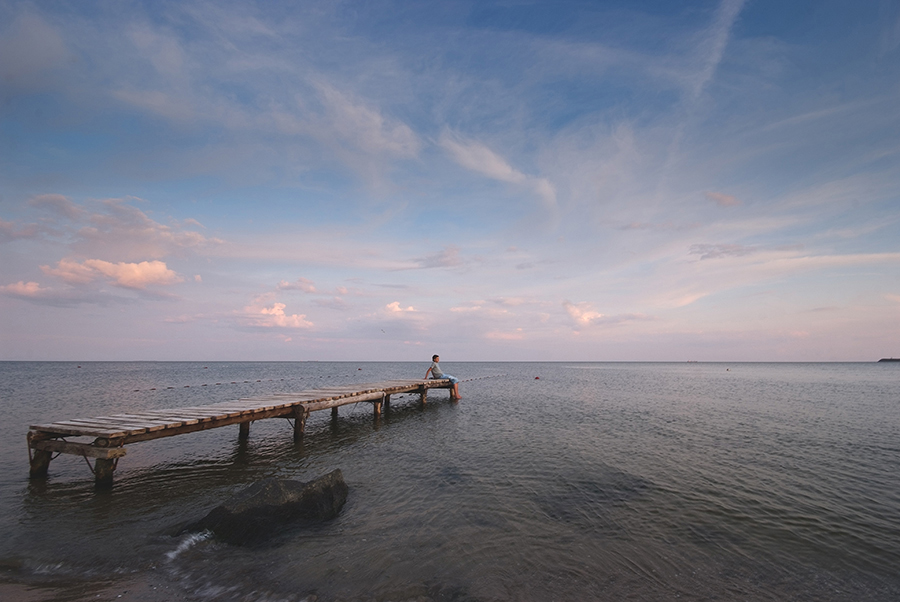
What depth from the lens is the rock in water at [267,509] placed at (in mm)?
8773

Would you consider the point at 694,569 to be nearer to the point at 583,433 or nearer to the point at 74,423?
the point at 583,433

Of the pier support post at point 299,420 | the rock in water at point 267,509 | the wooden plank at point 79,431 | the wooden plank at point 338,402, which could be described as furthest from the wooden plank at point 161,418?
the wooden plank at point 338,402

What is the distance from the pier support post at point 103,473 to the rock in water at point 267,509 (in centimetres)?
505

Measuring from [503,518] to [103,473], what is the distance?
1171cm

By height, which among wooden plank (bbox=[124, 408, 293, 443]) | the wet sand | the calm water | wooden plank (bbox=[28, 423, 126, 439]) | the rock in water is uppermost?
wooden plank (bbox=[28, 423, 126, 439])

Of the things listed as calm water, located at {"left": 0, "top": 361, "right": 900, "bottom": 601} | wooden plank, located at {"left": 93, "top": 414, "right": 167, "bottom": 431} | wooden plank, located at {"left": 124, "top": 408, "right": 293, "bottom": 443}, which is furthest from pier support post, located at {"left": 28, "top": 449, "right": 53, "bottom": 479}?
wooden plank, located at {"left": 124, "top": 408, "right": 293, "bottom": 443}

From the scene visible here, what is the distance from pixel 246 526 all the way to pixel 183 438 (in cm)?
1375

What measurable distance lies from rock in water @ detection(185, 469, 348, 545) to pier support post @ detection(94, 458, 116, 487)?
505 cm

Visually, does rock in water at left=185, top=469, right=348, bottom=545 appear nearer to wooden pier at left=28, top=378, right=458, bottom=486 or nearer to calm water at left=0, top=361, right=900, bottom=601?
calm water at left=0, top=361, right=900, bottom=601

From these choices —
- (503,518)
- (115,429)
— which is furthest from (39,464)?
(503,518)

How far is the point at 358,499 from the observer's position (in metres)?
11.4

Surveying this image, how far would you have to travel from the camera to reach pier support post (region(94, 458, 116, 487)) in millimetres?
11930

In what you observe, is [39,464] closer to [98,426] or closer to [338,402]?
[98,426]

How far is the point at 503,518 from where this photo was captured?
402 inches
